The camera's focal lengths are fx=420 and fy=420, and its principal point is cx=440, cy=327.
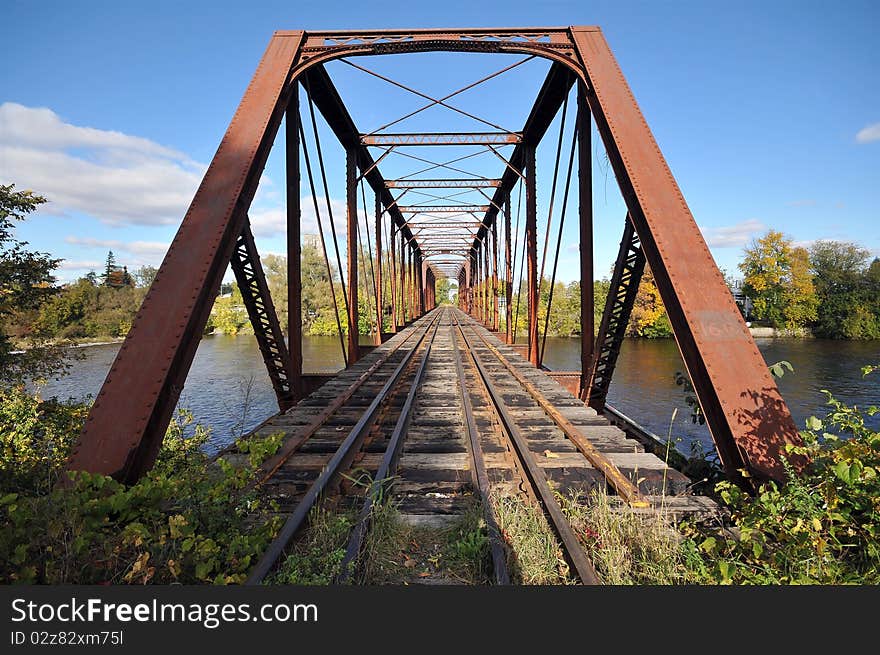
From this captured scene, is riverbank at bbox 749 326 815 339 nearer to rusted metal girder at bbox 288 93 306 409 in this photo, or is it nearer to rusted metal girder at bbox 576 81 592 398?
rusted metal girder at bbox 576 81 592 398

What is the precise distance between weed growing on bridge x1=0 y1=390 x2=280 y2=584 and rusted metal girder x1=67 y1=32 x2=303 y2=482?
0.28 meters

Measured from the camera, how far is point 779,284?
1768 inches

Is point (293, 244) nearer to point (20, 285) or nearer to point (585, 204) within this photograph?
point (585, 204)

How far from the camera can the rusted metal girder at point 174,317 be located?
3180 mm

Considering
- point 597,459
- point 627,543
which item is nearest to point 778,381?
point 597,459

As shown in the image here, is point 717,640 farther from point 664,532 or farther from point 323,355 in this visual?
point 323,355

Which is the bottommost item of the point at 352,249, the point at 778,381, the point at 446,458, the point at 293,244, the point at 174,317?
the point at 778,381

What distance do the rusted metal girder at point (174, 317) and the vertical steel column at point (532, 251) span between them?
744 cm

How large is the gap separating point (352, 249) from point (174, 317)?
7.71 m

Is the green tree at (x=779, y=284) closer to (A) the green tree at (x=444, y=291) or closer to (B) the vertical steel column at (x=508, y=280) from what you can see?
(B) the vertical steel column at (x=508, y=280)

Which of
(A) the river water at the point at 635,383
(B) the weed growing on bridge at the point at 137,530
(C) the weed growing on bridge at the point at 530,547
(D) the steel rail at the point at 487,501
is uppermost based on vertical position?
(B) the weed growing on bridge at the point at 137,530

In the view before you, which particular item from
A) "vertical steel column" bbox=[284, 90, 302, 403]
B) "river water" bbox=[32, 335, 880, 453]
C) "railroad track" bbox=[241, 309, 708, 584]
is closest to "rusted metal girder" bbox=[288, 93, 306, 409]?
"vertical steel column" bbox=[284, 90, 302, 403]

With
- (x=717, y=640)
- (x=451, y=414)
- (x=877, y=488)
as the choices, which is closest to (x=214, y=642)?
(x=717, y=640)

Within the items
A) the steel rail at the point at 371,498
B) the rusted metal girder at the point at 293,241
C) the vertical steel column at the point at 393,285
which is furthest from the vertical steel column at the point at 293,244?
the vertical steel column at the point at 393,285
